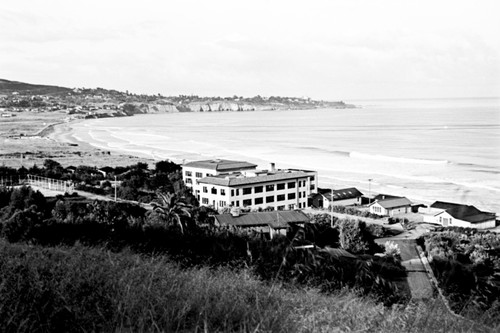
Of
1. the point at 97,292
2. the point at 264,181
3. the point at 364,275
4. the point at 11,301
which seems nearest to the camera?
the point at 11,301

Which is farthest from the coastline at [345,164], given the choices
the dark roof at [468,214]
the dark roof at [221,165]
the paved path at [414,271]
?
the paved path at [414,271]

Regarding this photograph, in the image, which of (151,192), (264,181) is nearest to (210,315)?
(264,181)

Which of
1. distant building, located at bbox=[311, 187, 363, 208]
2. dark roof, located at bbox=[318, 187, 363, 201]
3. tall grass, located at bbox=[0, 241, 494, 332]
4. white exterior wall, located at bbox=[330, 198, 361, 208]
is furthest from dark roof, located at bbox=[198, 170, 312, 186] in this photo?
tall grass, located at bbox=[0, 241, 494, 332]

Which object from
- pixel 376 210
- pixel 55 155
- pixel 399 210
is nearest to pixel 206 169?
pixel 376 210

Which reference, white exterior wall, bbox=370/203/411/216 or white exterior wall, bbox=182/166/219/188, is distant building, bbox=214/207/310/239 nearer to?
white exterior wall, bbox=370/203/411/216

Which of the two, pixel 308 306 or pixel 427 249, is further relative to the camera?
pixel 427 249

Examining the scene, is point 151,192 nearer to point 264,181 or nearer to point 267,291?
point 264,181
